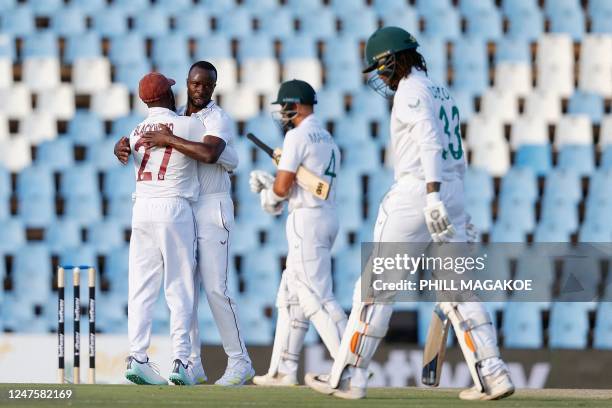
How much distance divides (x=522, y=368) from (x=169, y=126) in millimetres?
4823

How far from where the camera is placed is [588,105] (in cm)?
1419

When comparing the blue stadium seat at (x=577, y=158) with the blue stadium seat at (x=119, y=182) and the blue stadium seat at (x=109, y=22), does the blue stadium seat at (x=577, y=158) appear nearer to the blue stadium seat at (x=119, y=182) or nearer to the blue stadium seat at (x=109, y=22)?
the blue stadium seat at (x=119, y=182)

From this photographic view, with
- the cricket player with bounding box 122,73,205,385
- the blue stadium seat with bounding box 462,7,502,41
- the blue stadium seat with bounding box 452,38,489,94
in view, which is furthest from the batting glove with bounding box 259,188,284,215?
the blue stadium seat with bounding box 462,7,502,41

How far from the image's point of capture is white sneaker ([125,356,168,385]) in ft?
18.2

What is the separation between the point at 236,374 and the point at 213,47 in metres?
8.82

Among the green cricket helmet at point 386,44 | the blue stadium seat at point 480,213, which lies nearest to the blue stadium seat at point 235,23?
the blue stadium seat at point 480,213

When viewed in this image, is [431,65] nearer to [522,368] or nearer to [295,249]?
[522,368]

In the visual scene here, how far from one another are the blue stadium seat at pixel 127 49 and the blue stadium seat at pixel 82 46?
6.5 inches

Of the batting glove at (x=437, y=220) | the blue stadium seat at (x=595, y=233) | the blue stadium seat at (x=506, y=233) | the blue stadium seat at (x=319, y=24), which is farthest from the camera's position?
the blue stadium seat at (x=319, y=24)

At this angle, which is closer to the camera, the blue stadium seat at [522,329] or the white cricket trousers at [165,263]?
the white cricket trousers at [165,263]

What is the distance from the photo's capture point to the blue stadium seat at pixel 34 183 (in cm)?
1275

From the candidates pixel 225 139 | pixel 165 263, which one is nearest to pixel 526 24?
pixel 225 139

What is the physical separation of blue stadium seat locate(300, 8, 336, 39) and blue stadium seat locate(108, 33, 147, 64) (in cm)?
195

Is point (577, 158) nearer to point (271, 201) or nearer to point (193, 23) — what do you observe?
point (193, 23)
